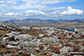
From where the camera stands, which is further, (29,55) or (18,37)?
(18,37)

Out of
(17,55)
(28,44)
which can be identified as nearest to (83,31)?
(28,44)

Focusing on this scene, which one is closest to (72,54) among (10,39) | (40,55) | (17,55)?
(40,55)

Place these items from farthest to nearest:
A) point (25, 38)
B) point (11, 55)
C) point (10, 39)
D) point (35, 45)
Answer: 1. point (25, 38)
2. point (10, 39)
3. point (35, 45)
4. point (11, 55)

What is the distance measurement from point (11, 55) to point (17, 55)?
0.78 m

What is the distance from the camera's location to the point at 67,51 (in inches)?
846

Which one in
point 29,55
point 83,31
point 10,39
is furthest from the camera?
point 83,31

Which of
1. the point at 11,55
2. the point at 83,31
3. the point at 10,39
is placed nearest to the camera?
the point at 11,55

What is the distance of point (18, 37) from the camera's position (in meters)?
38.8

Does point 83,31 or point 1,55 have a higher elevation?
point 1,55

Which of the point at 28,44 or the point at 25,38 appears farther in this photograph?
the point at 25,38

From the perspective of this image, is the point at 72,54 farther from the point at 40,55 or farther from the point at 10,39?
the point at 10,39

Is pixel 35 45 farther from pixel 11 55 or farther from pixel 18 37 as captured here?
pixel 11 55

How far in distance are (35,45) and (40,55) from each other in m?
10.9

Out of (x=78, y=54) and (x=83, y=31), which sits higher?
(x=78, y=54)
